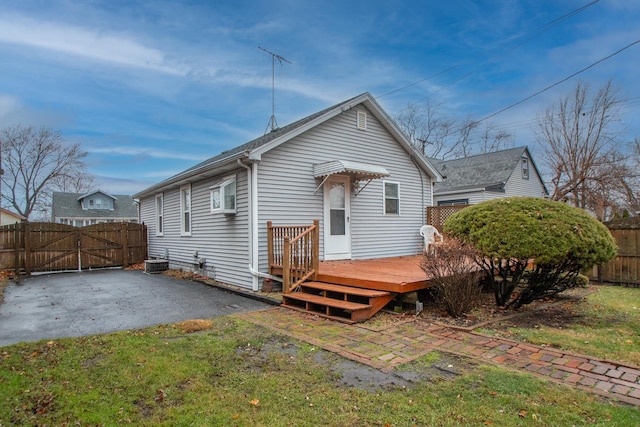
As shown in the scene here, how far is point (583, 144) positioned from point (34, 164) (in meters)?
43.0

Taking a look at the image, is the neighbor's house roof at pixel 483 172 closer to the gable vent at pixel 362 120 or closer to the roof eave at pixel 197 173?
the gable vent at pixel 362 120

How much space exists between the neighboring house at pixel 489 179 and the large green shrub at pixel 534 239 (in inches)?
492

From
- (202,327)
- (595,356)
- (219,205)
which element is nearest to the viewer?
(595,356)

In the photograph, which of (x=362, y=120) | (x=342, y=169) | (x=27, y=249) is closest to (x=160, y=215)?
(x=27, y=249)

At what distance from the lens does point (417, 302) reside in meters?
6.01

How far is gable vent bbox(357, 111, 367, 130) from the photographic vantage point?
10.1 meters

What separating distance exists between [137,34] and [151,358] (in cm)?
943

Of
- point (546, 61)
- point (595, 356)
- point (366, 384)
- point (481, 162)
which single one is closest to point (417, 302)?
point (595, 356)

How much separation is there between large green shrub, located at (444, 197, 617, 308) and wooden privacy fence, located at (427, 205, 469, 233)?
5.50 meters

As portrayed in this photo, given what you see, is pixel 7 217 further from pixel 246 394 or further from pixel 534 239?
pixel 534 239

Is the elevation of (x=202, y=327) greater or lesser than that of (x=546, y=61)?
lesser

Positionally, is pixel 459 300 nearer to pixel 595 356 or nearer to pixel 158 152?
pixel 595 356

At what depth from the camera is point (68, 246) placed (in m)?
12.9

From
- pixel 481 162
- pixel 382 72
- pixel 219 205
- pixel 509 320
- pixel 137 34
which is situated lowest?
pixel 509 320
